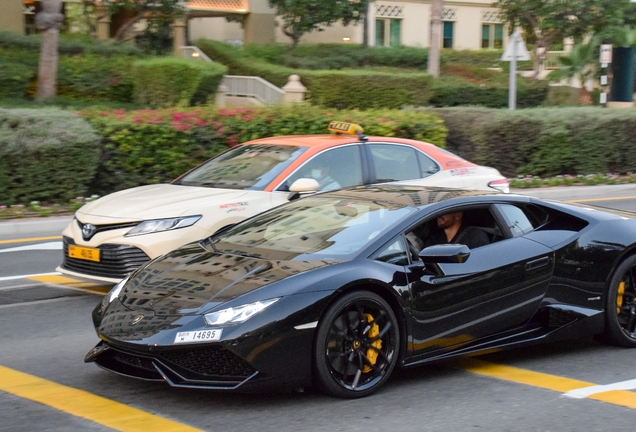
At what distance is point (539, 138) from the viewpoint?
1925 cm

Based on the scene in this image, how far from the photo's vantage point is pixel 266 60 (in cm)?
3681

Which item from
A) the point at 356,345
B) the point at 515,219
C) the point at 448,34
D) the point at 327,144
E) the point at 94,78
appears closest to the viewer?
the point at 356,345

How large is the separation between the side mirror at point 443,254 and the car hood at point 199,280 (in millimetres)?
677

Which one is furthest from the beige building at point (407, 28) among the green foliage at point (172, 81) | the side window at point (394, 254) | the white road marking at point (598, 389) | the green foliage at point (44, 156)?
the white road marking at point (598, 389)

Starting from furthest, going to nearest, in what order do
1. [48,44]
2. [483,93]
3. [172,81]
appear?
[483,93] < [172,81] < [48,44]

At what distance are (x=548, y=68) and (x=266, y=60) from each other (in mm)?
19239

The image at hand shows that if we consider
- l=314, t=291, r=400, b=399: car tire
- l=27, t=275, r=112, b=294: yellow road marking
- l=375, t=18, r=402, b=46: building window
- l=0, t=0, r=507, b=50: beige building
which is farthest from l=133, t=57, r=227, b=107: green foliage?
l=314, t=291, r=400, b=399: car tire

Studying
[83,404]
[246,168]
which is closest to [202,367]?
[83,404]

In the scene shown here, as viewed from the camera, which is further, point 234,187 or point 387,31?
point 387,31

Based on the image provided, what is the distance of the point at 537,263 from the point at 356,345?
152 cm

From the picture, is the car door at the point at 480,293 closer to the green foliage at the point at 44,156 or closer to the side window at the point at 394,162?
the side window at the point at 394,162

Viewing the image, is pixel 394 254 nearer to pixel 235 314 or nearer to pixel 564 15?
pixel 235 314

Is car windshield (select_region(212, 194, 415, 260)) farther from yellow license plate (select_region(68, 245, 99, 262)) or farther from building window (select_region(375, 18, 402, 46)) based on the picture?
building window (select_region(375, 18, 402, 46))

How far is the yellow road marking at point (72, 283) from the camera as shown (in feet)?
29.1
